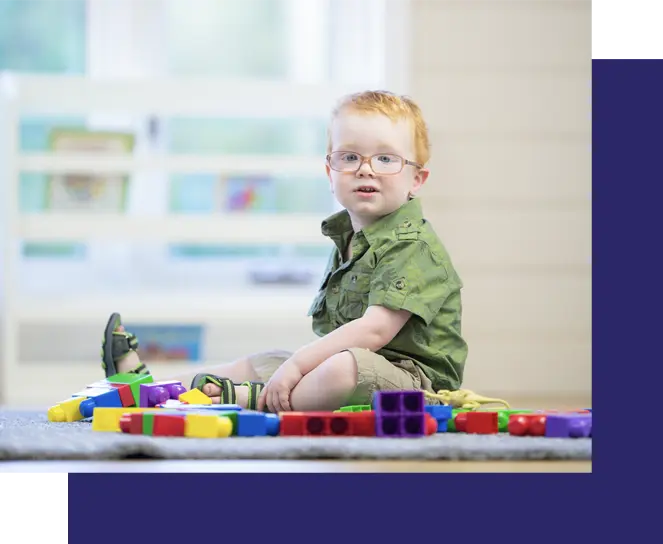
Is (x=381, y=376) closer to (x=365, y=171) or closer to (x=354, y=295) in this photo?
(x=354, y=295)

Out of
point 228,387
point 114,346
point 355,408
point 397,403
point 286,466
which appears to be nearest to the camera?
point 286,466

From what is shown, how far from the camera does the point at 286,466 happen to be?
0.86 metres

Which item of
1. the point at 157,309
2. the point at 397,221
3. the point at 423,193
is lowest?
the point at 157,309

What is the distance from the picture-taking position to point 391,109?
54.4 inches

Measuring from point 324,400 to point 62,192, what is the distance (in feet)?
4.45

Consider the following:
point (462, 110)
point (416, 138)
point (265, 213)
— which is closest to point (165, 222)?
point (265, 213)

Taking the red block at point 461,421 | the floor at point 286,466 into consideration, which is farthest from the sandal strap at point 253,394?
the floor at point 286,466

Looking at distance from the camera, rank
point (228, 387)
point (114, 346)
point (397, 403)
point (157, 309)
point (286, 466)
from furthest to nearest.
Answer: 1. point (157, 309)
2. point (114, 346)
3. point (228, 387)
4. point (397, 403)
5. point (286, 466)

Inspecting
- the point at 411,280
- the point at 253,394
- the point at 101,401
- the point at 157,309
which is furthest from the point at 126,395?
the point at 157,309

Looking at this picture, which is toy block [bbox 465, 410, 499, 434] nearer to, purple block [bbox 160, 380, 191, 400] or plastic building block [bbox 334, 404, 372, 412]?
plastic building block [bbox 334, 404, 372, 412]

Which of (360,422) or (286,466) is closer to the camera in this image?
(286,466)

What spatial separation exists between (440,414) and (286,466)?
0.29 m

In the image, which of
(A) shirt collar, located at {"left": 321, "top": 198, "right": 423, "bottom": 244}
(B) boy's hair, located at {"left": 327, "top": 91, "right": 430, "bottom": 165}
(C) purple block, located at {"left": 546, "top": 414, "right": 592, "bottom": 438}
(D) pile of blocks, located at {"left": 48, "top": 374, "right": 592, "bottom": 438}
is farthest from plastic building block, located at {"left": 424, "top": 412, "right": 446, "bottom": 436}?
(B) boy's hair, located at {"left": 327, "top": 91, "right": 430, "bottom": 165}

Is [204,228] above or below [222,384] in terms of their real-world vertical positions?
above
